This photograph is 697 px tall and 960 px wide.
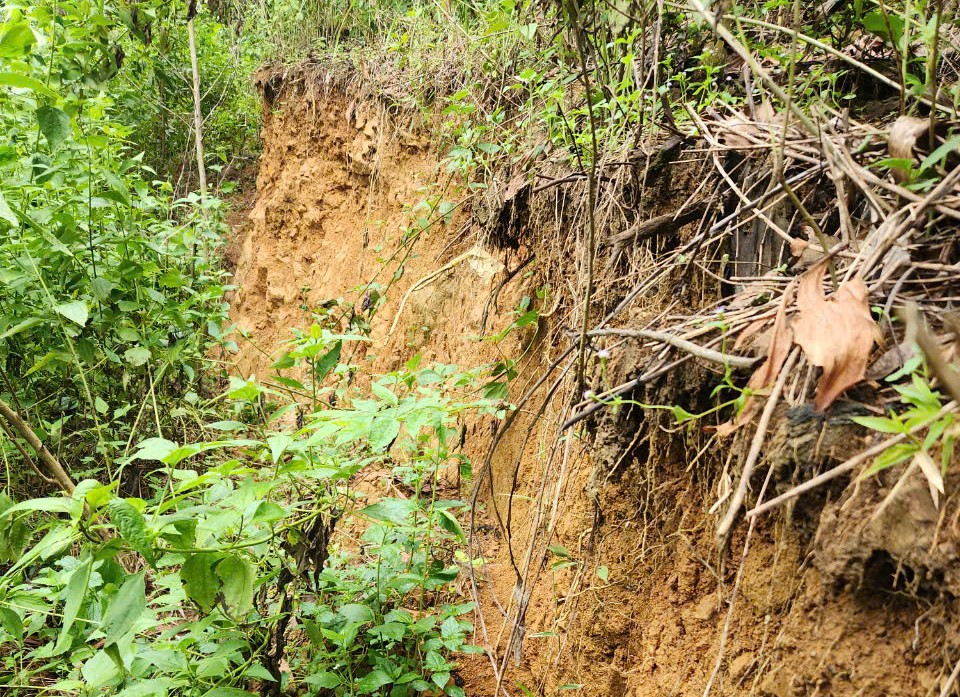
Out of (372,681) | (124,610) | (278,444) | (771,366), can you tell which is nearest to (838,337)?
(771,366)

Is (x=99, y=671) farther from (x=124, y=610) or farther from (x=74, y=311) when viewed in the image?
(x=74, y=311)

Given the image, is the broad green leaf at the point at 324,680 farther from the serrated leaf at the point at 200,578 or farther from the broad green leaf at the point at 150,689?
the serrated leaf at the point at 200,578

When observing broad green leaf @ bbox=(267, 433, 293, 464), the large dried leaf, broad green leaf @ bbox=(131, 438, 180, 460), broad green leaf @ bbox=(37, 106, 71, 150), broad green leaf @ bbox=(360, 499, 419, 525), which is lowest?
broad green leaf @ bbox=(360, 499, 419, 525)

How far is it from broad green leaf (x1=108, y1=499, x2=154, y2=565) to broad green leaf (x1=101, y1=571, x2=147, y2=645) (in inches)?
2.6

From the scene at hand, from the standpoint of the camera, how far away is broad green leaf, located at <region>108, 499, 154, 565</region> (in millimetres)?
1446

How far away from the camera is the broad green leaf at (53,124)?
231 centimetres

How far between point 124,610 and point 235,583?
0.26 m

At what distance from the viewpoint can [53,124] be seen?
2.33m

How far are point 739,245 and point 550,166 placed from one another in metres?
1.13

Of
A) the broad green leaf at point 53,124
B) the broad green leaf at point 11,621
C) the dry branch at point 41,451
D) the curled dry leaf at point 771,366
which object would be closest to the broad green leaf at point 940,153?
the curled dry leaf at point 771,366

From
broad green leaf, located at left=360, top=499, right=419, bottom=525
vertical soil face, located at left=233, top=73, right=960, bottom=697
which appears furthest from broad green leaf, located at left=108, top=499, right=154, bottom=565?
vertical soil face, located at left=233, top=73, right=960, bottom=697

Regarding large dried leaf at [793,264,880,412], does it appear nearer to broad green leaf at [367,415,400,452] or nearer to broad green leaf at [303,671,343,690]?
broad green leaf at [367,415,400,452]

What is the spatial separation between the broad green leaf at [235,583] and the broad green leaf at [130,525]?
24 cm

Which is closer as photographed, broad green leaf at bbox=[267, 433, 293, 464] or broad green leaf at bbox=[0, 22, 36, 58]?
broad green leaf at bbox=[267, 433, 293, 464]
